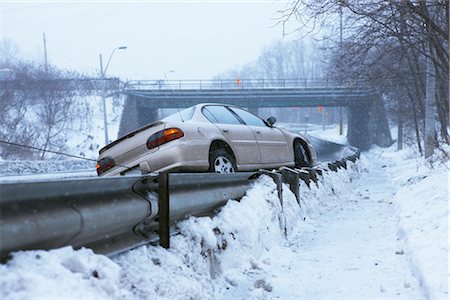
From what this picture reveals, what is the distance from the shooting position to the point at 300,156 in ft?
30.5

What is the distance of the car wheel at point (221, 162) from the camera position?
20.1 feet

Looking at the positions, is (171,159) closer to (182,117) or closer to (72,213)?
(182,117)

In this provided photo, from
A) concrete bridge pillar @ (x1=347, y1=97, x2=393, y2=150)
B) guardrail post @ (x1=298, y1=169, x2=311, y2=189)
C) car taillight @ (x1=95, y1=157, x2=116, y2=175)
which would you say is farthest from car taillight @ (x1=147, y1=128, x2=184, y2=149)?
concrete bridge pillar @ (x1=347, y1=97, x2=393, y2=150)

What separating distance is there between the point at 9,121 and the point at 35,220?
28.3 m

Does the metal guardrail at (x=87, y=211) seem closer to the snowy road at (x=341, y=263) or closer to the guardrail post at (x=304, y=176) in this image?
the snowy road at (x=341, y=263)

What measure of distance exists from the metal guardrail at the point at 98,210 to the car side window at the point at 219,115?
2284mm

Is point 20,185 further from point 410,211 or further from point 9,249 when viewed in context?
point 410,211

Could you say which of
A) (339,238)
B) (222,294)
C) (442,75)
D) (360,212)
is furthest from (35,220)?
(442,75)

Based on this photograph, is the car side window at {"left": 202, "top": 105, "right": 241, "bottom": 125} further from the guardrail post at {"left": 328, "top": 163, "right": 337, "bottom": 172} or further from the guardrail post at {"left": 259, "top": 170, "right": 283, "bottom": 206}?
the guardrail post at {"left": 328, "top": 163, "right": 337, "bottom": 172}

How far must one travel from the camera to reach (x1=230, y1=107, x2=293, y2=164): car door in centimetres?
750

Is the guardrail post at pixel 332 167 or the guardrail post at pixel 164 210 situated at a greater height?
the guardrail post at pixel 164 210

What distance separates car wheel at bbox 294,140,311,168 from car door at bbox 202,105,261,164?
2096mm

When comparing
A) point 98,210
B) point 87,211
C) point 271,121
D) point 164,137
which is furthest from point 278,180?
point 87,211

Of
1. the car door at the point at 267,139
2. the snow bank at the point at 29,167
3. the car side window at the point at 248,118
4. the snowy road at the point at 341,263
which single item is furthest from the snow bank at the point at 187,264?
the snow bank at the point at 29,167
